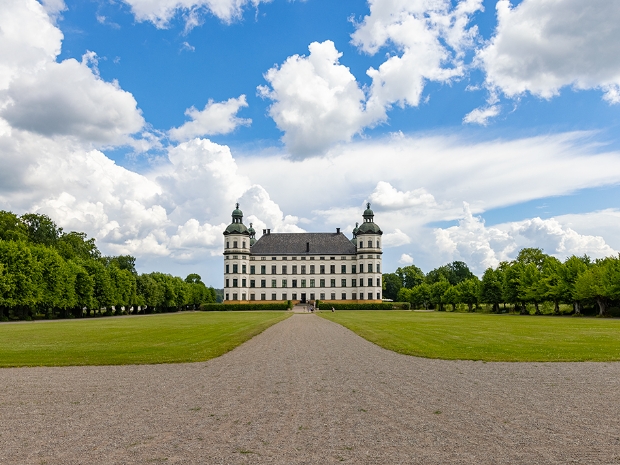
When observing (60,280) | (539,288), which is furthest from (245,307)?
(539,288)

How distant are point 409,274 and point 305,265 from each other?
42.7m

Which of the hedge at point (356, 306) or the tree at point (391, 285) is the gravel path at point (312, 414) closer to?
the hedge at point (356, 306)

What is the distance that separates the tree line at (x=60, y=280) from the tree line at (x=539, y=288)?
5124 cm

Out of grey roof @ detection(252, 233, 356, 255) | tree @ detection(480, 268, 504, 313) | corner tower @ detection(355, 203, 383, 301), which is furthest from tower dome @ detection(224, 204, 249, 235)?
tree @ detection(480, 268, 504, 313)

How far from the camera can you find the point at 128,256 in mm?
124125

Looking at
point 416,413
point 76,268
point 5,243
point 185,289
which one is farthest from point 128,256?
Answer: point 416,413

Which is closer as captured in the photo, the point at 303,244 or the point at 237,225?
the point at 237,225

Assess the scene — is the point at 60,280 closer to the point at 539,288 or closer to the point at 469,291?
the point at 539,288

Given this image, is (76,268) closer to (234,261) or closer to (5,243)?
(5,243)

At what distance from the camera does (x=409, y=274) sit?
148 metres

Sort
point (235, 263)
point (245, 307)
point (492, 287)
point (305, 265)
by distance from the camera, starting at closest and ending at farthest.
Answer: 1. point (492, 287)
2. point (245, 307)
3. point (235, 263)
4. point (305, 265)

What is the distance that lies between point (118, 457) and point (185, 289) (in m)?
98.0

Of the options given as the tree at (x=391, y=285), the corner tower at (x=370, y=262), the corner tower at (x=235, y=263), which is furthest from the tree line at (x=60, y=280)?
the tree at (x=391, y=285)

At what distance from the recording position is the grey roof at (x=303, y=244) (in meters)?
118
